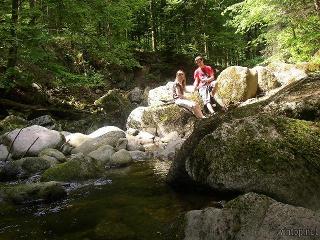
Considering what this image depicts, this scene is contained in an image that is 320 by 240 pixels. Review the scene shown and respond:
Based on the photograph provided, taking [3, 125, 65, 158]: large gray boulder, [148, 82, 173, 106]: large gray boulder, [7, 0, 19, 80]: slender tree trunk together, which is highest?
[7, 0, 19, 80]: slender tree trunk

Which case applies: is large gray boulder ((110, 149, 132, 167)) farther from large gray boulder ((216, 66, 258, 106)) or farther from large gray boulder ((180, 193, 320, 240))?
large gray boulder ((216, 66, 258, 106))

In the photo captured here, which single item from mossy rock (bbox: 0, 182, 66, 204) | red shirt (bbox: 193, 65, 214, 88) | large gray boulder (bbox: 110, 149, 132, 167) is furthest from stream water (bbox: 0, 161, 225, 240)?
red shirt (bbox: 193, 65, 214, 88)

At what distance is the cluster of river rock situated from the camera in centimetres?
369

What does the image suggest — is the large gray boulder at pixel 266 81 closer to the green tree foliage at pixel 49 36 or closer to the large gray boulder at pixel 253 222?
the green tree foliage at pixel 49 36

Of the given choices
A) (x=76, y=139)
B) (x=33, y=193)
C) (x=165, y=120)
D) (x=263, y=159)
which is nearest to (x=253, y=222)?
(x=263, y=159)

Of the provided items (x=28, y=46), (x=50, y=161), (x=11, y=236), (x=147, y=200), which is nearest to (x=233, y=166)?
(x=147, y=200)

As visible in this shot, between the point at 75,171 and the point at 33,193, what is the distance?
1550 millimetres

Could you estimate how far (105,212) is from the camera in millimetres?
5750

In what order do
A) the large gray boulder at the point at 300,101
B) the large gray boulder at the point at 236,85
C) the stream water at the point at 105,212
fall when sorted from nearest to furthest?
the stream water at the point at 105,212 → the large gray boulder at the point at 300,101 → the large gray boulder at the point at 236,85

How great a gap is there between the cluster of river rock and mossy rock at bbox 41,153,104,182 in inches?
0.8

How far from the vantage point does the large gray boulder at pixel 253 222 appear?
3.32 m

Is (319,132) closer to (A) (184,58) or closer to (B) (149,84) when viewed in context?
(B) (149,84)

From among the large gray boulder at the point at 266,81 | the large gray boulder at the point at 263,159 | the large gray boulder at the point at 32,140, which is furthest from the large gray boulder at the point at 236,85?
the large gray boulder at the point at 263,159

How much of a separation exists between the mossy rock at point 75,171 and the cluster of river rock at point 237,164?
21mm
